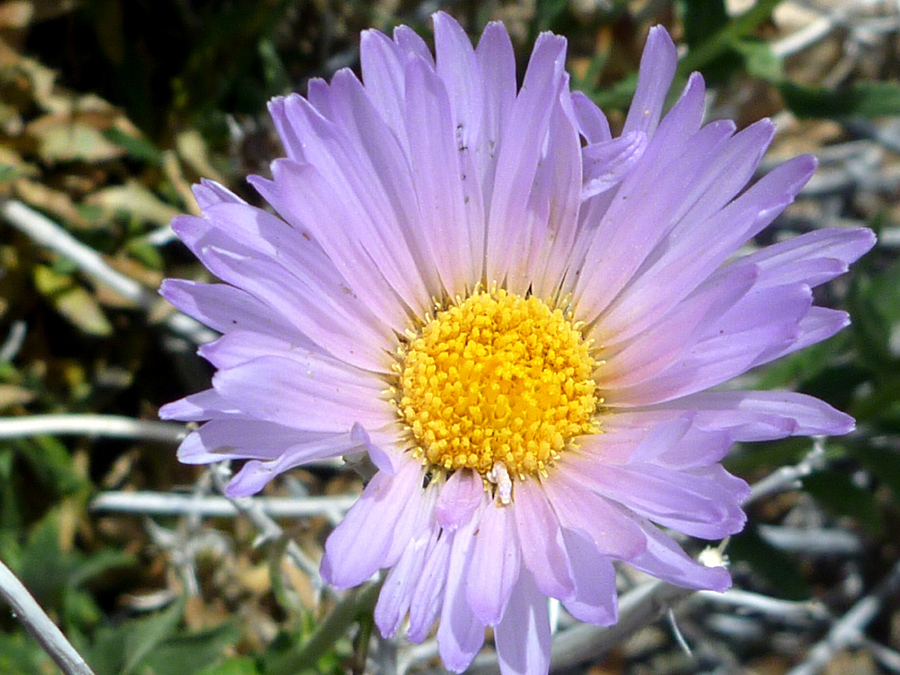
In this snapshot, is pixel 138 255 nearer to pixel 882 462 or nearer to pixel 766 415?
pixel 766 415

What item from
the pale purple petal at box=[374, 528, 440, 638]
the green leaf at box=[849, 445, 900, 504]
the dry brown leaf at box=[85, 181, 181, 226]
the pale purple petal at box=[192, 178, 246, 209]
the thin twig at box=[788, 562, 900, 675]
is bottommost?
the thin twig at box=[788, 562, 900, 675]

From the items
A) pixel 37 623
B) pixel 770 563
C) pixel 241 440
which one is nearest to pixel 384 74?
pixel 241 440

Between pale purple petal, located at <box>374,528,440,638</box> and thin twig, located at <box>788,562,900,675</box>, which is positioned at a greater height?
pale purple petal, located at <box>374,528,440,638</box>

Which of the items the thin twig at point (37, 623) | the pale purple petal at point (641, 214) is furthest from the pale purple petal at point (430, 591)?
the pale purple petal at point (641, 214)

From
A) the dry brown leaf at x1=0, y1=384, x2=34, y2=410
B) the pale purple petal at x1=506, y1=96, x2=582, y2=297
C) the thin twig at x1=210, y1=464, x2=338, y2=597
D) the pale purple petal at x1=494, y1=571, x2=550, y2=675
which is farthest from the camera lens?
the dry brown leaf at x1=0, y1=384, x2=34, y2=410

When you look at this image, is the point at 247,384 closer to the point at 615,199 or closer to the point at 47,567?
the point at 615,199

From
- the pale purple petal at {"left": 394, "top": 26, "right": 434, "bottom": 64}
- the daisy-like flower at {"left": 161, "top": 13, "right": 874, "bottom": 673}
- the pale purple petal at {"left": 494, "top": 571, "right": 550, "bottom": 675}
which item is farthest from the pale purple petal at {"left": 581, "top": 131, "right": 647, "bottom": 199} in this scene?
the pale purple petal at {"left": 494, "top": 571, "right": 550, "bottom": 675}

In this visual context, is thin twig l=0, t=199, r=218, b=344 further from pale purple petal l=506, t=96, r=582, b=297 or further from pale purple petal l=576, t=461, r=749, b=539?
pale purple petal l=576, t=461, r=749, b=539

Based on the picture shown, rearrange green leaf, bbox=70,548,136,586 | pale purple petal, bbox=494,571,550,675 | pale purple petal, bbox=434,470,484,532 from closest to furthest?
pale purple petal, bbox=494,571,550,675, pale purple petal, bbox=434,470,484,532, green leaf, bbox=70,548,136,586
